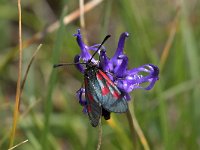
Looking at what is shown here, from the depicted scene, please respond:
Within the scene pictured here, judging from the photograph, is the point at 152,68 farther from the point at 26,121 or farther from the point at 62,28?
the point at 26,121

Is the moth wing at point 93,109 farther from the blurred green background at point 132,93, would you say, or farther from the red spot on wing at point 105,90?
the blurred green background at point 132,93

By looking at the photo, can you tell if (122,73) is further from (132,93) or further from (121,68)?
(132,93)

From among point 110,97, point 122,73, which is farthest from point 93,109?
point 122,73

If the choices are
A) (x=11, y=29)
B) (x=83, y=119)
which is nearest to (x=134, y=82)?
(x=83, y=119)

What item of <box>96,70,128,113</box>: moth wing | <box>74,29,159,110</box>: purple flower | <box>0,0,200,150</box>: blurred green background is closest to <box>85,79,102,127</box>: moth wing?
<box>96,70,128,113</box>: moth wing

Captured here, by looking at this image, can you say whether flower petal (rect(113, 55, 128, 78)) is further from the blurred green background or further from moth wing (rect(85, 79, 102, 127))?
the blurred green background

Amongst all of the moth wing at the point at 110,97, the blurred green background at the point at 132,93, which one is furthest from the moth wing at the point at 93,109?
the blurred green background at the point at 132,93

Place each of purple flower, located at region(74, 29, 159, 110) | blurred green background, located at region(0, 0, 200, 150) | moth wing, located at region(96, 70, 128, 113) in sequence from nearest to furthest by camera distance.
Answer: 1. moth wing, located at region(96, 70, 128, 113)
2. purple flower, located at region(74, 29, 159, 110)
3. blurred green background, located at region(0, 0, 200, 150)

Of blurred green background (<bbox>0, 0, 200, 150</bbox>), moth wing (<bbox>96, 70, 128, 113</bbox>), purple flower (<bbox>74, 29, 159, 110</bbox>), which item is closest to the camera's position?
moth wing (<bbox>96, 70, 128, 113</bbox>)

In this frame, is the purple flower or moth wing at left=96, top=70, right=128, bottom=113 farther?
the purple flower
